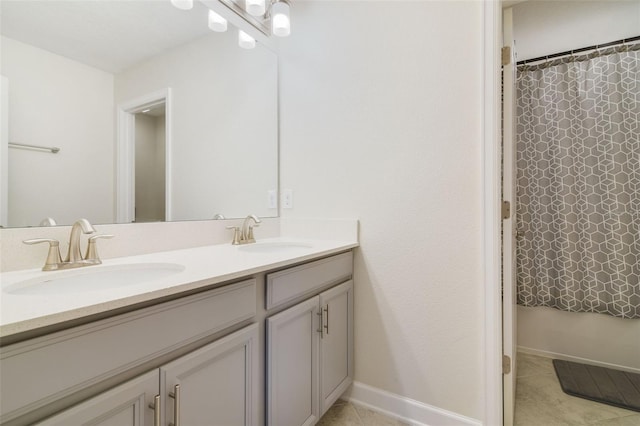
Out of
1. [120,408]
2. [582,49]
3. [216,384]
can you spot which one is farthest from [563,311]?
[120,408]

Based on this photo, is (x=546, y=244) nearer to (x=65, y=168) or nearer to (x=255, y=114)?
(x=255, y=114)

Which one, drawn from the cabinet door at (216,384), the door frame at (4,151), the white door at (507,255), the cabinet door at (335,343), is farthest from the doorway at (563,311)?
the door frame at (4,151)

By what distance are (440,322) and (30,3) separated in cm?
201

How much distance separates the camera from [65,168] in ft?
3.48

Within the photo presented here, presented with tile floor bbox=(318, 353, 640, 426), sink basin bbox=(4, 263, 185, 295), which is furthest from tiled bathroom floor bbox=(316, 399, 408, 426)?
sink basin bbox=(4, 263, 185, 295)

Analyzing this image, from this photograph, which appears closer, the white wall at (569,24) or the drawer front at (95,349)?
the drawer front at (95,349)

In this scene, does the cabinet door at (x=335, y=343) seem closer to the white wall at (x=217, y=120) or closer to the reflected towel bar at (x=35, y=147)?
the white wall at (x=217, y=120)

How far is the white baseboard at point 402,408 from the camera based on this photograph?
139 cm

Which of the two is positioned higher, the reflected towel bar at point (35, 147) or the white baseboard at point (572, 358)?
the reflected towel bar at point (35, 147)

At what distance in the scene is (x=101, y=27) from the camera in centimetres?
114

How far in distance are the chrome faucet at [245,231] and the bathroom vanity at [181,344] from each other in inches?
5.1

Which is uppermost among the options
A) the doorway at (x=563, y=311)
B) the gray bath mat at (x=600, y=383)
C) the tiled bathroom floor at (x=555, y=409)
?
the doorway at (x=563, y=311)

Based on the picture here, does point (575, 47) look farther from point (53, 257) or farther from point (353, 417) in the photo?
point (53, 257)

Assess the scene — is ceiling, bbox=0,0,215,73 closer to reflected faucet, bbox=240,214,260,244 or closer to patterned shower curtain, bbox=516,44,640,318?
reflected faucet, bbox=240,214,260,244
